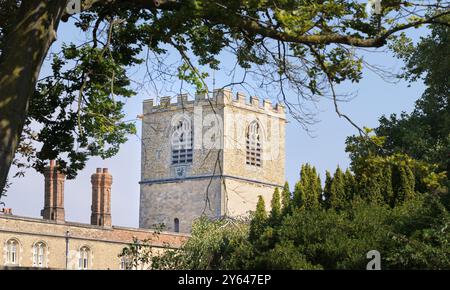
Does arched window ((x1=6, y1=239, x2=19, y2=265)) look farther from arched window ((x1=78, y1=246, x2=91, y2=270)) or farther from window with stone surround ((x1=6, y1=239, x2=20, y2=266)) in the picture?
arched window ((x1=78, y1=246, x2=91, y2=270))

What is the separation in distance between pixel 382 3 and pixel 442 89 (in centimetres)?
1808

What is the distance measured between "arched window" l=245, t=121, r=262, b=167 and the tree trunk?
56899 millimetres

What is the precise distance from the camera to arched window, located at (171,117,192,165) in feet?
215

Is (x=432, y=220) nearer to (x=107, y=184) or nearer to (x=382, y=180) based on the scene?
(x=382, y=180)

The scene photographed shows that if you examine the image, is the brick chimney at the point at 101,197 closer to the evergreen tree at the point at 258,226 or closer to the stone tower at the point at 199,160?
the stone tower at the point at 199,160

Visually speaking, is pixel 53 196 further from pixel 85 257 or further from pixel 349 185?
pixel 349 185

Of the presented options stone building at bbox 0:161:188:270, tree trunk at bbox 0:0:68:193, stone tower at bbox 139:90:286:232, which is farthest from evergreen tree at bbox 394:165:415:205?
stone tower at bbox 139:90:286:232

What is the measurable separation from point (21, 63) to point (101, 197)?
47571 millimetres

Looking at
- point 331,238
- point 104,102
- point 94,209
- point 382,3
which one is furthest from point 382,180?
point 94,209

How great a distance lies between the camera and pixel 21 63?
7895mm

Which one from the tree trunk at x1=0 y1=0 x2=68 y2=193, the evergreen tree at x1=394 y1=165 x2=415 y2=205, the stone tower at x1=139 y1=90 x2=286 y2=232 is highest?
the stone tower at x1=139 y1=90 x2=286 y2=232

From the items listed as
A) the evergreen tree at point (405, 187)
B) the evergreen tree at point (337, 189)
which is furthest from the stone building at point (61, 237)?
the evergreen tree at point (405, 187)

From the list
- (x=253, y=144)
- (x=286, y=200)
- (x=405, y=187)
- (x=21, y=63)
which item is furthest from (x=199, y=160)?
(x=21, y=63)

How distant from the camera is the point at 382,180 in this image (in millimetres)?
22203
